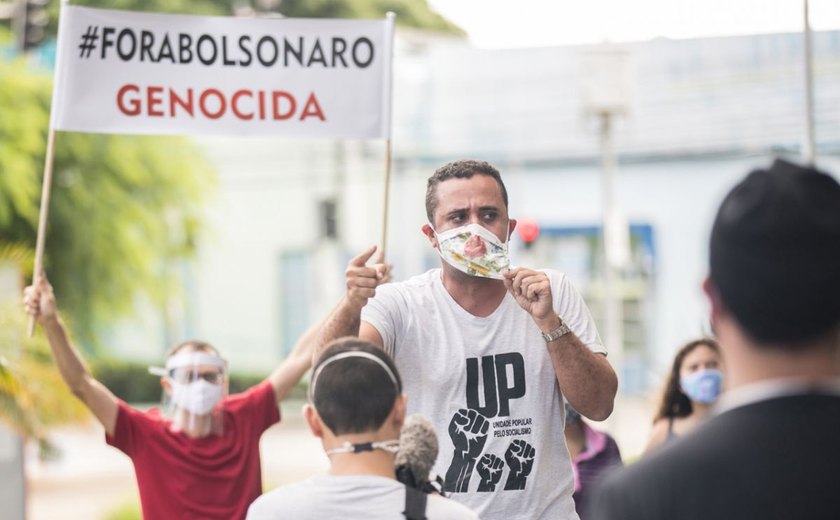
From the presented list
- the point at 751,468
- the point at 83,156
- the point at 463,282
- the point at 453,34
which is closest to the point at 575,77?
the point at 453,34

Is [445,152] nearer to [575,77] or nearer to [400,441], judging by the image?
[575,77]

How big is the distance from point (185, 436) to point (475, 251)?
6.60 ft

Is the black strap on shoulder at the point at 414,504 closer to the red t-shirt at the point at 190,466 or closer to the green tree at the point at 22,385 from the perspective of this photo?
the red t-shirt at the point at 190,466

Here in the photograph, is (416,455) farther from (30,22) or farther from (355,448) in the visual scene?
(30,22)

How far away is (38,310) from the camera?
5.43 metres

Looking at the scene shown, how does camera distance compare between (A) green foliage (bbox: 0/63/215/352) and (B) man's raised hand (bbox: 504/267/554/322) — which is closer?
(B) man's raised hand (bbox: 504/267/554/322)

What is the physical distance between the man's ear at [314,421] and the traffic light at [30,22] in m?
16.1

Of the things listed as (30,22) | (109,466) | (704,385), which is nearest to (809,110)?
(704,385)

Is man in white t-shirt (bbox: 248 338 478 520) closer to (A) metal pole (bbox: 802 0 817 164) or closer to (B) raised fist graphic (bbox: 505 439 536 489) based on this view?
(B) raised fist graphic (bbox: 505 439 536 489)

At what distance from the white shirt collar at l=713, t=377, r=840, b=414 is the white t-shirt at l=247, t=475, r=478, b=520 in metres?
1.22

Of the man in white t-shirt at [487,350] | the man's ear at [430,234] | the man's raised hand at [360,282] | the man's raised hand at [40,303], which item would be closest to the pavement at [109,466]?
the man's raised hand at [40,303]

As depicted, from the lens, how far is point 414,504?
303 centimetres

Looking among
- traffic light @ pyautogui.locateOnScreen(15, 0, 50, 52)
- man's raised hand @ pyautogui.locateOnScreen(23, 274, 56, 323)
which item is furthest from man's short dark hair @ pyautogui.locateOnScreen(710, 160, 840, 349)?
traffic light @ pyautogui.locateOnScreen(15, 0, 50, 52)

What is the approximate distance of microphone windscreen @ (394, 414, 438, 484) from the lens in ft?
10.3
